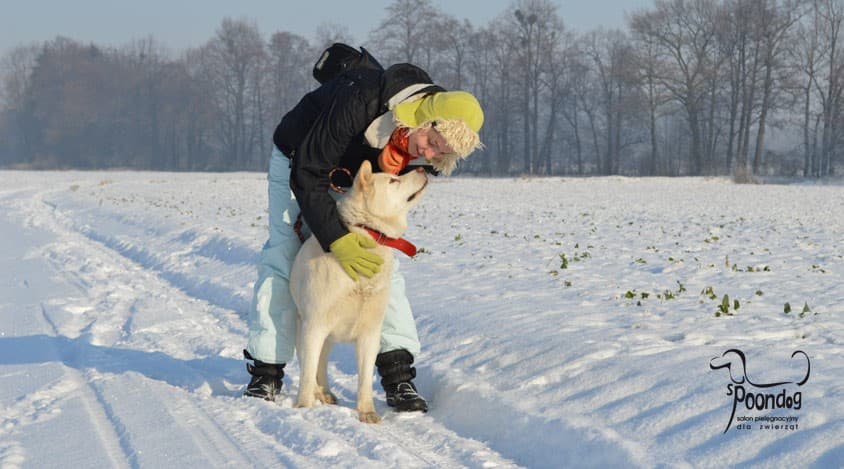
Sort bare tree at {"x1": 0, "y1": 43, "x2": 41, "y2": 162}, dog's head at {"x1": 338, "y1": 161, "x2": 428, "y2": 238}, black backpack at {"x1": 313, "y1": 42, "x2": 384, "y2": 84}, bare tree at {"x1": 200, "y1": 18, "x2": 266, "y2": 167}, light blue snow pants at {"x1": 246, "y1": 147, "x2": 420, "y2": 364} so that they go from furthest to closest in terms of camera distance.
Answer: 1. bare tree at {"x1": 0, "y1": 43, "x2": 41, "y2": 162}
2. bare tree at {"x1": 200, "y1": 18, "x2": 266, "y2": 167}
3. light blue snow pants at {"x1": 246, "y1": 147, "x2": 420, "y2": 364}
4. black backpack at {"x1": 313, "y1": 42, "x2": 384, "y2": 84}
5. dog's head at {"x1": 338, "y1": 161, "x2": 428, "y2": 238}

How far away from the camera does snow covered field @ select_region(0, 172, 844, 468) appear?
3.50m

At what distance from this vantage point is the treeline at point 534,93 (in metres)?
51.5

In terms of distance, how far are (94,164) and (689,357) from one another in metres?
78.6

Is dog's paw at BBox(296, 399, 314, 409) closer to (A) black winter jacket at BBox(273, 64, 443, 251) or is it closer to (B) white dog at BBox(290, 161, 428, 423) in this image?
(B) white dog at BBox(290, 161, 428, 423)

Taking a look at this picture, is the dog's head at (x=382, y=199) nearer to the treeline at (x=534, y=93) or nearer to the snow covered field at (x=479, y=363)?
the snow covered field at (x=479, y=363)

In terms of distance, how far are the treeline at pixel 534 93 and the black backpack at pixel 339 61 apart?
37.6m

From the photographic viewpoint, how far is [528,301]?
6562 millimetres

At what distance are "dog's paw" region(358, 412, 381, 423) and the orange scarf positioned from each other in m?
1.23

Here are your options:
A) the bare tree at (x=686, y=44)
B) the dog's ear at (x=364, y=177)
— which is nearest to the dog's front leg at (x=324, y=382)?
the dog's ear at (x=364, y=177)

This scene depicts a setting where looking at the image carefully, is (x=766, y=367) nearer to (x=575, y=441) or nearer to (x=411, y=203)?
(x=575, y=441)

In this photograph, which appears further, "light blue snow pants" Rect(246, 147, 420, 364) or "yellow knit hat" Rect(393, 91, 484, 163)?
"light blue snow pants" Rect(246, 147, 420, 364)

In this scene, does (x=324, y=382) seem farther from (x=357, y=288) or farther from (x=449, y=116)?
(x=449, y=116)

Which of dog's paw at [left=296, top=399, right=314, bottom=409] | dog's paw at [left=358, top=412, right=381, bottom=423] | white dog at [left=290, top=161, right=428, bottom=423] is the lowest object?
dog's paw at [left=358, top=412, right=381, bottom=423]

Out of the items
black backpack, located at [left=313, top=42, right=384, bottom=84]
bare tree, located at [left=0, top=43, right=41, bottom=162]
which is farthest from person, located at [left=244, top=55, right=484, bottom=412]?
bare tree, located at [left=0, top=43, right=41, bottom=162]
